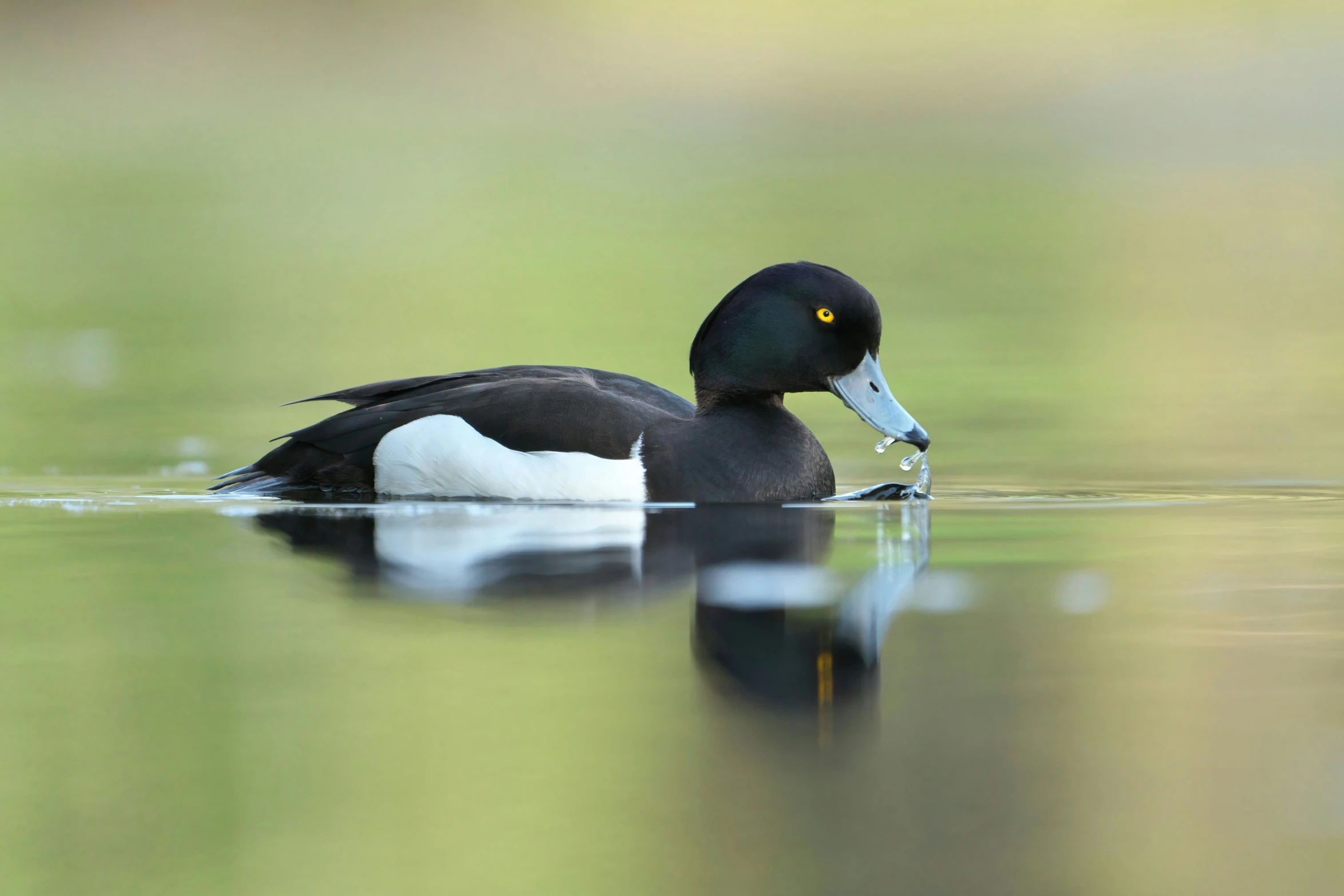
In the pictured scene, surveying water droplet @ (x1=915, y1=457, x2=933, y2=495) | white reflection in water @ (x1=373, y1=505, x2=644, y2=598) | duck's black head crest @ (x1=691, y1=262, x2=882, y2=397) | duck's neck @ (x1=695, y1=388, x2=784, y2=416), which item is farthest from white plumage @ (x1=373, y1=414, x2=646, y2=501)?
water droplet @ (x1=915, y1=457, x2=933, y2=495)

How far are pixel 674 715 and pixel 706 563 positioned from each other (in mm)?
1636

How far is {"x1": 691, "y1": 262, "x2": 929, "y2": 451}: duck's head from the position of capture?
691 cm

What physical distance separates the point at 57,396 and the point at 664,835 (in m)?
8.31

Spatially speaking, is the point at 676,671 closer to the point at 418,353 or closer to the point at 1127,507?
the point at 1127,507

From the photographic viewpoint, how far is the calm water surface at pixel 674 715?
3.05 m

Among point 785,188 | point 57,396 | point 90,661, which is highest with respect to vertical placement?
point 785,188

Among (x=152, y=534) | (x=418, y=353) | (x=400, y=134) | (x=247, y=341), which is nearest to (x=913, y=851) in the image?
(x=152, y=534)

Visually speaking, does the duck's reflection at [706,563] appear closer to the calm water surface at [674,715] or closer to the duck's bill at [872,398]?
the calm water surface at [674,715]

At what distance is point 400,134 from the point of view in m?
28.8

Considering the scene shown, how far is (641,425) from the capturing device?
6.74m

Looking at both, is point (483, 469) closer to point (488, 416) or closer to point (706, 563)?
point (488, 416)

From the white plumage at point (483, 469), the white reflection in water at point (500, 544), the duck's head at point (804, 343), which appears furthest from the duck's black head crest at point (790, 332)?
the white reflection in water at point (500, 544)

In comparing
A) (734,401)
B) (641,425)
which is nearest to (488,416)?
(641,425)

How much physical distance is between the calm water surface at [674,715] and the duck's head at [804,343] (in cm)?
116
